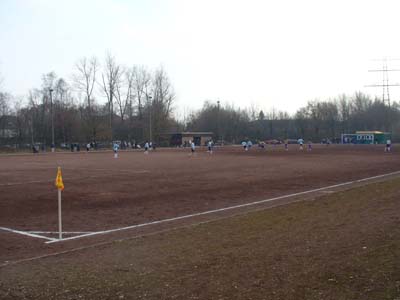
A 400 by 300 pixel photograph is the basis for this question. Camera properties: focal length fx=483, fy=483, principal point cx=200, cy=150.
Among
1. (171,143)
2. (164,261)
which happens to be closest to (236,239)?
(164,261)

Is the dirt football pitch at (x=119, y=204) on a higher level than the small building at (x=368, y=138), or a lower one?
lower

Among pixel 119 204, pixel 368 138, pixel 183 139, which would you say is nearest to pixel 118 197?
pixel 119 204

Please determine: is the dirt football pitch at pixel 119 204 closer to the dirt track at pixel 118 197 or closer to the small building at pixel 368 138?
the dirt track at pixel 118 197

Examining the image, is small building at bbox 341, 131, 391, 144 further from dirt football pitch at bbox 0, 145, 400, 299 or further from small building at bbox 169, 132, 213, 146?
dirt football pitch at bbox 0, 145, 400, 299

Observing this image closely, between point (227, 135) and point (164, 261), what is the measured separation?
132 metres

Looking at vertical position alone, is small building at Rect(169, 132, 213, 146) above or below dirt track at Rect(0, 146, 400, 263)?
above

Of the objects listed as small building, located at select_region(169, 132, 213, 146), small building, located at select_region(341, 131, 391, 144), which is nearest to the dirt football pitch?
small building, located at select_region(169, 132, 213, 146)

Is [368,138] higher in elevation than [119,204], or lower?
higher

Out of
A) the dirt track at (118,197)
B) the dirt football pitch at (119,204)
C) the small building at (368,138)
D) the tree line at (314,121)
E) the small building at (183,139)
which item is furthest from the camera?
the tree line at (314,121)

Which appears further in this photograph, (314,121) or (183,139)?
(314,121)

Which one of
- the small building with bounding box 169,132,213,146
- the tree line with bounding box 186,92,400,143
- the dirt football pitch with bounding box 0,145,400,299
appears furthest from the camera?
the tree line with bounding box 186,92,400,143

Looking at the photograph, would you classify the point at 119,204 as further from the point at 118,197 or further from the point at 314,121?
the point at 314,121

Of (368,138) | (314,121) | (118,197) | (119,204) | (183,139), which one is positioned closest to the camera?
(119,204)

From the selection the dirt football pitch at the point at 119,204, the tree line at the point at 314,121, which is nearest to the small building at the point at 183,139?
the tree line at the point at 314,121
